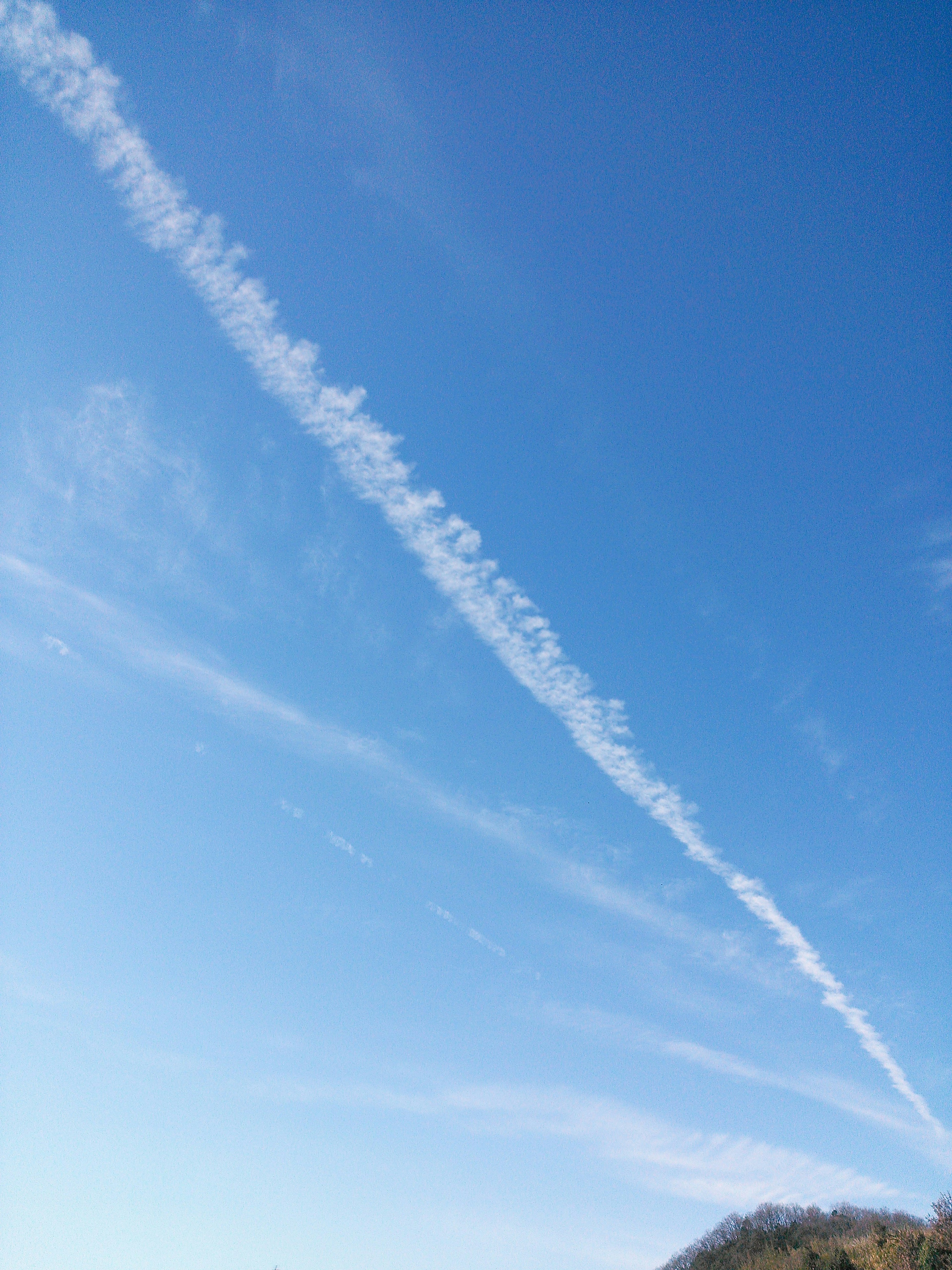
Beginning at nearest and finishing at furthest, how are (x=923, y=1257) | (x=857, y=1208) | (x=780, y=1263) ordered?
1. (x=923, y=1257)
2. (x=780, y=1263)
3. (x=857, y=1208)

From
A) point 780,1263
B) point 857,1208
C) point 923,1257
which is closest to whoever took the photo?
point 923,1257

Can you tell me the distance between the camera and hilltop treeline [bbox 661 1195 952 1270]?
77.4 metres

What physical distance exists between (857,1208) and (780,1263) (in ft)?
162

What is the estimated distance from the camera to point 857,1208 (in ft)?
498

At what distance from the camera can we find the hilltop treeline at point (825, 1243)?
7738cm

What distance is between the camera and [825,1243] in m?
119

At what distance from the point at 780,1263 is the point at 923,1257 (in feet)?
184

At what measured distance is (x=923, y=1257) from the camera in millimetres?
74625

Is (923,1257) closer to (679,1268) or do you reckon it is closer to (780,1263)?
(780,1263)

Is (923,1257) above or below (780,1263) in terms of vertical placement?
above

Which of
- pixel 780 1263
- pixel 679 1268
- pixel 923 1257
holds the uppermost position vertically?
pixel 923 1257

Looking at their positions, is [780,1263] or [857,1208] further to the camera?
[857,1208]

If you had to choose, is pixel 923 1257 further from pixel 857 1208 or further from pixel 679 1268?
pixel 679 1268

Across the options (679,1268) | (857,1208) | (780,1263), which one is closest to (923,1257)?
(780,1263)
